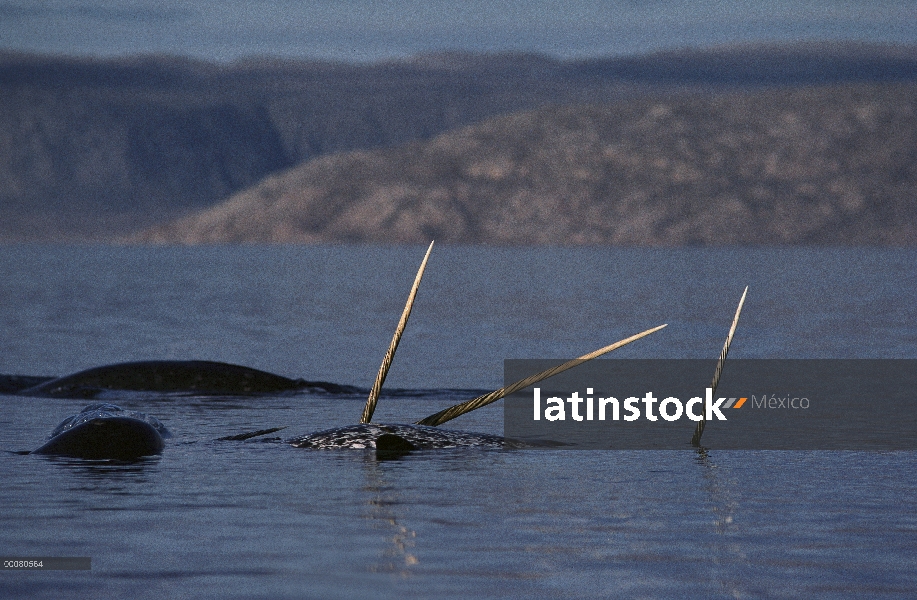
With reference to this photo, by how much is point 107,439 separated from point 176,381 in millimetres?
10045

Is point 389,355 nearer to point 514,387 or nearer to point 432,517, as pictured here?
point 514,387

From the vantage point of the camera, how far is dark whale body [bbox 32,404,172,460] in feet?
63.9

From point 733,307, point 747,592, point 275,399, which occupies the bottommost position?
point 747,592

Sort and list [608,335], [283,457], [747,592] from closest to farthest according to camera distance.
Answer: [747,592], [283,457], [608,335]

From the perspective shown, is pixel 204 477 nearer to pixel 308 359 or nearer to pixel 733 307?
pixel 308 359

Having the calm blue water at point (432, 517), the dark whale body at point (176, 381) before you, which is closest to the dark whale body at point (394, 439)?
the calm blue water at point (432, 517)

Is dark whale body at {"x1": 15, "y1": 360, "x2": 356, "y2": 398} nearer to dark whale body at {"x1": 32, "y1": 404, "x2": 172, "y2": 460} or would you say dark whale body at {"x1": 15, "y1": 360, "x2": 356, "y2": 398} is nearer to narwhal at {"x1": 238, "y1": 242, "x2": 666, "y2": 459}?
narwhal at {"x1": 238, "y1": 242, "x2": 666, "y2": 459}

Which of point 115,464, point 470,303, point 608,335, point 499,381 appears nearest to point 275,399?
point 499,381

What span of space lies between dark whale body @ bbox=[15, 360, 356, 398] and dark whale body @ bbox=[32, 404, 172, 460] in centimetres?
877

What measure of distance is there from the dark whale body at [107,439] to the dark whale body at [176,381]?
28.8ft

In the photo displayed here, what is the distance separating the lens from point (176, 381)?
1171 inches

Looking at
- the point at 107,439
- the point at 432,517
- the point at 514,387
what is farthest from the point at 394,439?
the point at 432,517

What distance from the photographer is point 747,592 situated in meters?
11.7

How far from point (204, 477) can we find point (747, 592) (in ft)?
25.5
